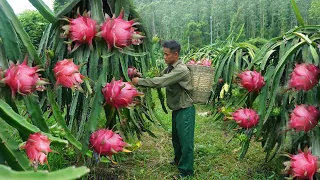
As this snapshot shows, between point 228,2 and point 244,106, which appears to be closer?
point 244,106

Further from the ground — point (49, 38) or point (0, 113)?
point (49, 38)

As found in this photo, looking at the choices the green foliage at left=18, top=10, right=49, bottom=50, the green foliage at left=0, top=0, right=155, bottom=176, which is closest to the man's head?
the green foliage at left=0, top=0, right=155, bottom=176

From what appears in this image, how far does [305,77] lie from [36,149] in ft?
3.85

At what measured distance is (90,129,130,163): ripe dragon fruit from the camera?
145 cm

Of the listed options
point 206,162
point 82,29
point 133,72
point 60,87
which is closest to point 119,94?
point 82,29

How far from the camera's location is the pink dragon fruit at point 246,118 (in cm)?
200

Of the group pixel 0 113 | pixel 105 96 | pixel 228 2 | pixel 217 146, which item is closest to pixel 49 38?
pixel 105 96

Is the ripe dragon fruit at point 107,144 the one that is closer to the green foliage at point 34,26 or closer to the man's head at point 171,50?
the man's head at point 171,50

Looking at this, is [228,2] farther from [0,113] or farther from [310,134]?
[0,113]

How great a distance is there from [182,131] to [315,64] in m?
1.05

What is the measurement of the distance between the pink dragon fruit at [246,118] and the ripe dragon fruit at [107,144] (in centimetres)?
78

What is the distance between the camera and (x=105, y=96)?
152 cm

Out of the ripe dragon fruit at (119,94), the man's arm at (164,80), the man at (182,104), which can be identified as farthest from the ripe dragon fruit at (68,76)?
the man at (182,104)

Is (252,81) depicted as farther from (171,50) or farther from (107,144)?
(107,144)
